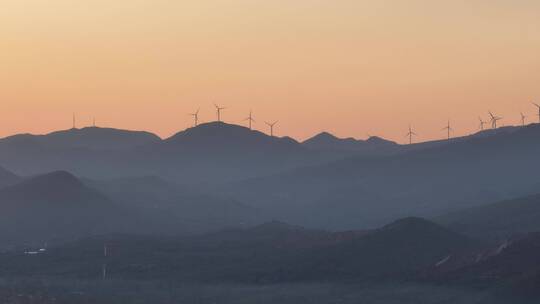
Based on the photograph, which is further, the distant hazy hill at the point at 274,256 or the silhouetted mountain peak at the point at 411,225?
the silhouetted mountain peak at the point at 411,225

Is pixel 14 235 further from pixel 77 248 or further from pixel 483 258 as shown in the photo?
pixel 483 258

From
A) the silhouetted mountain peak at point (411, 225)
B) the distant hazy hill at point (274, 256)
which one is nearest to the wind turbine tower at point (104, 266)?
the distant hazy hill at point (274, 256)

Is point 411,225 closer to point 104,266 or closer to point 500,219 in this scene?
point 104,266

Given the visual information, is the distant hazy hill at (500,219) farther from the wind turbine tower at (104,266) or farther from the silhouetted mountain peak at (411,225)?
the wind turbine tower at (104,266)

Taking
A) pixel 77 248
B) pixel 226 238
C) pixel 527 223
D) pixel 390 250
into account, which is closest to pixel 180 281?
pixel 390 250

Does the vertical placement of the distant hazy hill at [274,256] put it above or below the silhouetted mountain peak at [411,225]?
below

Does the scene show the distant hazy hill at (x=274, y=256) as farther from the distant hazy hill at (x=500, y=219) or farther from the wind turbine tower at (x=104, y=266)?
the distant hazy hill at (x=500, y=219)

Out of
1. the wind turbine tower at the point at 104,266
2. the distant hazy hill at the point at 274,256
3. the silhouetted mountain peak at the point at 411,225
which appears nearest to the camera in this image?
the distant hazy hill at the point at 274,256

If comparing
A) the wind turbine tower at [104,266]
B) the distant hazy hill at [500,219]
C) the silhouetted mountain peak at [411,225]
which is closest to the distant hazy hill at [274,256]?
the silhouetted mountain peak at [411,225]

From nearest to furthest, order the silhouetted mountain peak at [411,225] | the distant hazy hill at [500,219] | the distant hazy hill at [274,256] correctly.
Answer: the distant hazy hill at [274,256], the silhouetted mountain peak at [411,225], the distant hazy hill at [500,219]
